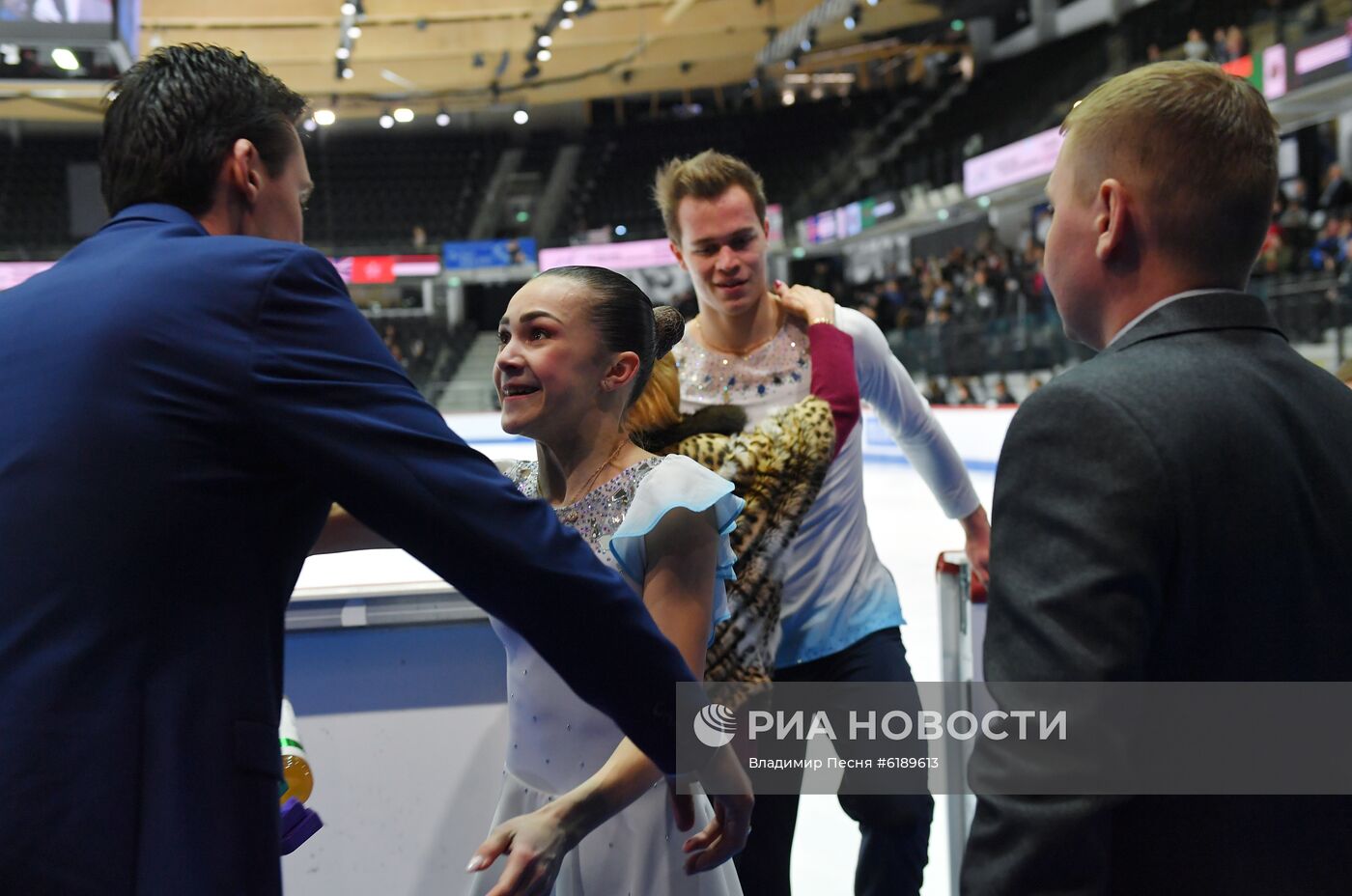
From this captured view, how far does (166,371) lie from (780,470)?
113cm

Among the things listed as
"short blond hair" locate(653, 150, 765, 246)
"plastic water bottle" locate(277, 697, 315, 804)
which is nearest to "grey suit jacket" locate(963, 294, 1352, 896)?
"plastic water bottle" locate(277, 697, 315, 804)

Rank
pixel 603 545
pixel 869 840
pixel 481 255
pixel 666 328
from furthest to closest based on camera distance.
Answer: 1. pixel 481 255
2. pixel 869 840
3. pixel 666 328
4. pixel 603 545

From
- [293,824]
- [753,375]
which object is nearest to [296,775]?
[293,824]

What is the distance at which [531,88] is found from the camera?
26031 mm

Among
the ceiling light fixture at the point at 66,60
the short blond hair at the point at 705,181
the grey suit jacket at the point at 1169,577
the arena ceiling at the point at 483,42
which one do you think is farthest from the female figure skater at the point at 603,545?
the arena ceiling at the point at 483,42

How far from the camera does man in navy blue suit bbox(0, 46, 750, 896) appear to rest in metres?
0.87

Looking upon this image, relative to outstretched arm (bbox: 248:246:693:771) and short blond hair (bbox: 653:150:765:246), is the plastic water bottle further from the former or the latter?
short blond hair (bbox: 653:150:765:246)

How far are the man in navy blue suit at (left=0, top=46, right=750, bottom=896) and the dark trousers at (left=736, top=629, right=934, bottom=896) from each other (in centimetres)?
105

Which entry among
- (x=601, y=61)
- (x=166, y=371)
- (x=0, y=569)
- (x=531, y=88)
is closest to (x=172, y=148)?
(x=166, y=371)

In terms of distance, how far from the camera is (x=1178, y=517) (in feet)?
2.74

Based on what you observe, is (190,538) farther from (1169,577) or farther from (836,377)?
(836,377)

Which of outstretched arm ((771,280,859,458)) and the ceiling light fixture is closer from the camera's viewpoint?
outstretched arm ((771,280,859,458))

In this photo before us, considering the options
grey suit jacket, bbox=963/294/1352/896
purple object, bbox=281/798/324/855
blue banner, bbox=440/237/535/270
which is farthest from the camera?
blue banner, bbox=440/237/535/270

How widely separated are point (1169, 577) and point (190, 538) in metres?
0.73
